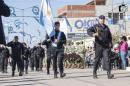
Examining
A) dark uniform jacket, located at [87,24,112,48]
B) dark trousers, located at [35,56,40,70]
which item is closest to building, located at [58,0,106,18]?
dark trousers, located at [35,56,40,70]

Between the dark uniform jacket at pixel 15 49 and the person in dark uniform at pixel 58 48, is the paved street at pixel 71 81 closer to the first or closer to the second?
the person in dark uniform at pixel 58 48

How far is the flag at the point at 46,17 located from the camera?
16656 millimetres

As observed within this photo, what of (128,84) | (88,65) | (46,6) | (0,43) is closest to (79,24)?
(88,65)

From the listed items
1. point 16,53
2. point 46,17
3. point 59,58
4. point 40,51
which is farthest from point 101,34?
point 40,51

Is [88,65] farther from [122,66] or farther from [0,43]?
[0,43]

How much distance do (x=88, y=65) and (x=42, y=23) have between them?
489 inches

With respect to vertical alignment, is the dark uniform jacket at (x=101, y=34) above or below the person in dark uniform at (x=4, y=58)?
above

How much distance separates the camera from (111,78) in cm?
1398

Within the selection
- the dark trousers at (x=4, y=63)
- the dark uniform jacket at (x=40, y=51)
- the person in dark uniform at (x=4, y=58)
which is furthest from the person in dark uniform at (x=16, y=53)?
the dark uniform jacket at (x=40, y=51)

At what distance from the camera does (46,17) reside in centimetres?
1712

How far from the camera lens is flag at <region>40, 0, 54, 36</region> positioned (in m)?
16.7

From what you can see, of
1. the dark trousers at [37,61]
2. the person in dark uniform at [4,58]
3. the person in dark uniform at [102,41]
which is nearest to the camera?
the person in dark uniform at [102,41]

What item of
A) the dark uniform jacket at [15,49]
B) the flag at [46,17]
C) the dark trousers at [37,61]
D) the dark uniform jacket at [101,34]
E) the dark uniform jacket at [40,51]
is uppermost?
the flag at [46,17]

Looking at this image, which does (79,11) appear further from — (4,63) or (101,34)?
(101,34)
